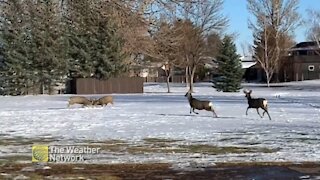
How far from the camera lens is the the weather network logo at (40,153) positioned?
41.6 ft

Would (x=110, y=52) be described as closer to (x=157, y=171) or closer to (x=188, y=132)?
(x=188, y=132)

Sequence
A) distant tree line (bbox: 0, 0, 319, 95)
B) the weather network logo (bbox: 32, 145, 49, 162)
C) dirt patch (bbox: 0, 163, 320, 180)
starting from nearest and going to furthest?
dirt patch (bbox: 0, 163, 320, 180) < the weather network logo (bbox: 32, 145, 49, 162) < distant tree line (bbox: 0, 0, 319, 95)

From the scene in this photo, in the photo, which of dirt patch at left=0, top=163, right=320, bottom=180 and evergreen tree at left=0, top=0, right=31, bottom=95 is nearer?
dirt patch at left=0, top=163, right=320, bottom=180

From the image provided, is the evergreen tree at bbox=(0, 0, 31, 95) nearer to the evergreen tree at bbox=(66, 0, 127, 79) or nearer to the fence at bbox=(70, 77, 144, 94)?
the evergreen tree at bbox=(66, 0, 127, 79)

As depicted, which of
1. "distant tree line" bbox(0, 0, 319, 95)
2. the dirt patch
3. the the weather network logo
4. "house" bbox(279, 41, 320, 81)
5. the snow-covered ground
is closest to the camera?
the dirt patch

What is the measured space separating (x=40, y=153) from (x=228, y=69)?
164 ft

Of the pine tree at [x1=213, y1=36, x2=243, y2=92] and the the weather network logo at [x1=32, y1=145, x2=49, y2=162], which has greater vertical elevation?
the pine tree at [x1=213, y1=36, x2=243, y2=92]

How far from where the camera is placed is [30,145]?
15367mm

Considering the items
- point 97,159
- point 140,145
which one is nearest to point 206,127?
point 140,145

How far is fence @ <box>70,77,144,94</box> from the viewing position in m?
58.6

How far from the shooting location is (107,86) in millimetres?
58969

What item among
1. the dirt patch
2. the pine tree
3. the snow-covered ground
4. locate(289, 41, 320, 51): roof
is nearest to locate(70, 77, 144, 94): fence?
the pine tree

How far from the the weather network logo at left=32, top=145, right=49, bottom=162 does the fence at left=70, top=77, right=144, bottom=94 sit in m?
44.0

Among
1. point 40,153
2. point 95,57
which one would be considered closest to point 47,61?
point 95,57
